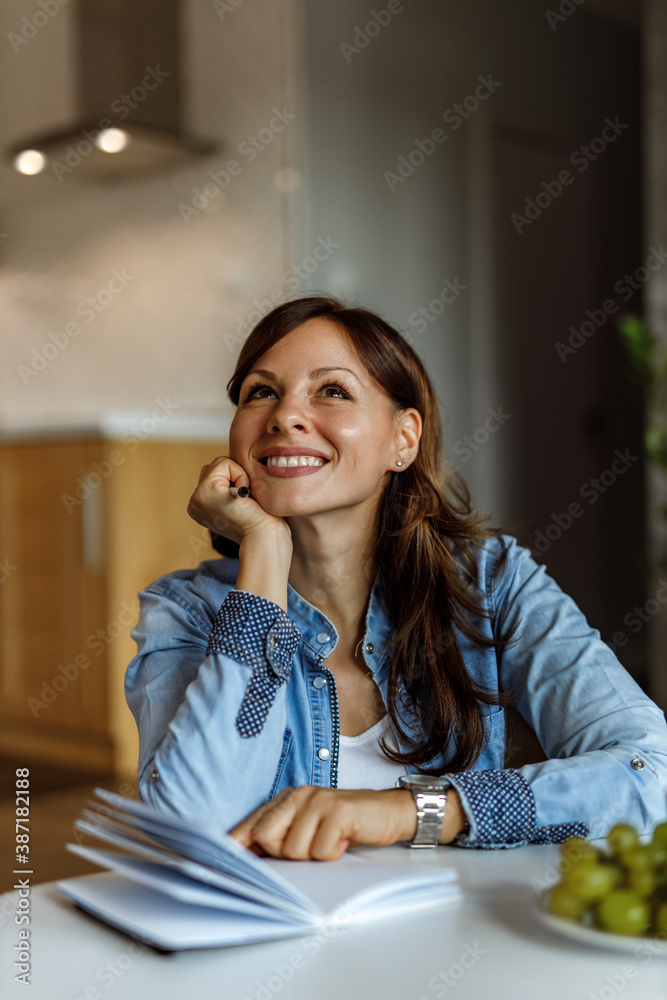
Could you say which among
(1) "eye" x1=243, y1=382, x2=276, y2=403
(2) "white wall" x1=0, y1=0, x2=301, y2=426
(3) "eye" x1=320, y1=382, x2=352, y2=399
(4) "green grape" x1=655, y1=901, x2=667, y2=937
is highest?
(2) "white wall" x1=0, y1=0, x2=301, y2=426

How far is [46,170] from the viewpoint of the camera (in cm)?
369

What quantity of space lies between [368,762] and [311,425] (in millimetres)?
446

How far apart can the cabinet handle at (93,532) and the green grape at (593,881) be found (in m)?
2.78

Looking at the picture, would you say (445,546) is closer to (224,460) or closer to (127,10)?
(224,460)

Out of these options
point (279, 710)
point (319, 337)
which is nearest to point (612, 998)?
point (279, 710)

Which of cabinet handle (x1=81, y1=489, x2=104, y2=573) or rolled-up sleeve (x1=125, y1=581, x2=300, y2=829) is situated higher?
cabinet handle (x1=81, y1=489, x2=104, y2=573)

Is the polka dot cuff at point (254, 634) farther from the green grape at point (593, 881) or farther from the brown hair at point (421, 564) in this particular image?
the green grape at point (593, 881)

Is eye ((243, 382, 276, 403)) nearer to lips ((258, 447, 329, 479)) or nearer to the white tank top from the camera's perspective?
lips ((258, 447, 329, 479))

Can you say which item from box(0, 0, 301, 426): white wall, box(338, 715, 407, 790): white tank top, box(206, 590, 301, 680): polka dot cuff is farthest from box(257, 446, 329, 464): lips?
box(0, 0, 301, 426): white wall

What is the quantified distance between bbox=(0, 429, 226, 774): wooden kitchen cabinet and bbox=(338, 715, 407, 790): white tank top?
2.05 meters

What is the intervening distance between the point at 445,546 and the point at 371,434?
214 millimetres

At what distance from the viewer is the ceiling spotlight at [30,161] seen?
11.9 feet

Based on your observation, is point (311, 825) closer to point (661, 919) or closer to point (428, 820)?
point (428, 820)

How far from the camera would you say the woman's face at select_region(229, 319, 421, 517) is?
1.37 meters
